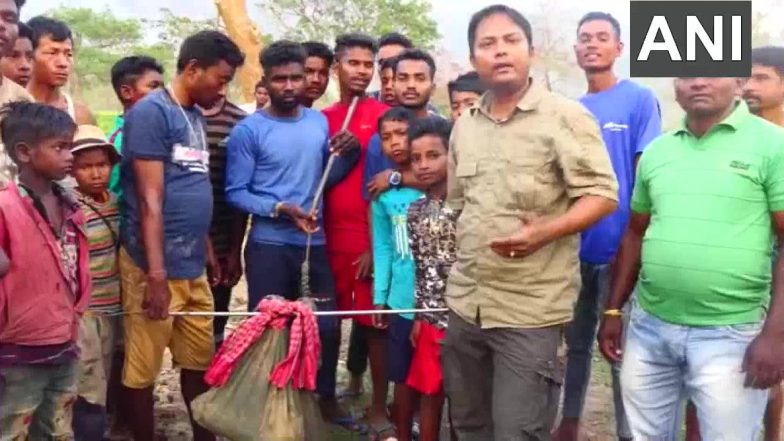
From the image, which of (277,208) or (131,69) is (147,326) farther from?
(131,69)

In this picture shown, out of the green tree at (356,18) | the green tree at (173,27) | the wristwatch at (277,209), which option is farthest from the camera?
the green tree at (173,27)

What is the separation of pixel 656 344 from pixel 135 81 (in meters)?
3.36

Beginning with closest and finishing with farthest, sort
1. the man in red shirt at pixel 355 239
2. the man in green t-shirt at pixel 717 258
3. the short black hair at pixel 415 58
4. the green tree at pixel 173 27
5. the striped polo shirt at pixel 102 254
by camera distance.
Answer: the man in green t-shirt at pixel 717 258
the striped polo shirt at pixel 102 254
the man in red shirt at pixel 355 239
the short black hair at pixel 415 58
the green tree at pixel 173 27

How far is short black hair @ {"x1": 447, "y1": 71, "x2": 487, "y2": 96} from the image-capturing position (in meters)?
4.57

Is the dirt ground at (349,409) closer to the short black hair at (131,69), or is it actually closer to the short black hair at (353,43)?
the short black hair at (131,69)

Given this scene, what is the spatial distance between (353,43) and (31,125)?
6.64 ft

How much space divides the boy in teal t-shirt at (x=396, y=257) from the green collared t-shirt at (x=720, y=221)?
126cm

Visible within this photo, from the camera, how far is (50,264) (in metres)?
3.13

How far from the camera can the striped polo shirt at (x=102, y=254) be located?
3.80 meters

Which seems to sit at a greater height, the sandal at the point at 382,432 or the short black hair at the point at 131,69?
the short black hair at the point at 131,69

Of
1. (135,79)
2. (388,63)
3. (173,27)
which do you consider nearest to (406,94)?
(388,63)

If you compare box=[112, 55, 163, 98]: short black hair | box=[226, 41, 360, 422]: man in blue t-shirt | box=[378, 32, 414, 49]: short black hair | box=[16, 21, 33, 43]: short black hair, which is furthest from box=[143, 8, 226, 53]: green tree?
box=[226, 41, 360, 422]: man in blue t-shirt

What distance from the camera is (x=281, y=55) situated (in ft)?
14.0

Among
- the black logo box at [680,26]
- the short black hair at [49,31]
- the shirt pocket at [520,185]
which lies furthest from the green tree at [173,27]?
the shirt pocket at [520,185]
